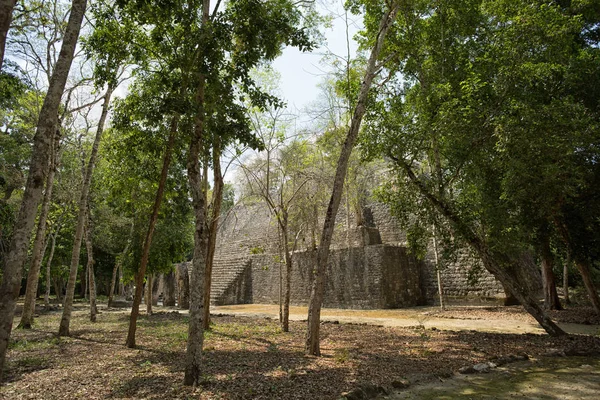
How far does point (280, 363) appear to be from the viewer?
6.05 meters

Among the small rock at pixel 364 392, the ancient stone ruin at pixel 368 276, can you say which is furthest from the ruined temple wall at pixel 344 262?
the small rock at pixel 364 392

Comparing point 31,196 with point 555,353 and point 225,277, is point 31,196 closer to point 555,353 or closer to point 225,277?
point 555,353

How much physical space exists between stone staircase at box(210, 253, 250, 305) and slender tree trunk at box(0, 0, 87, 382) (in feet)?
67.3

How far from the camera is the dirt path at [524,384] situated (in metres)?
4.41

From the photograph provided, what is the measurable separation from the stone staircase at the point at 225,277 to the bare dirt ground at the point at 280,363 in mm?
13436

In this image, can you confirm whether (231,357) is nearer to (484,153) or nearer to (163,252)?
(484,153)

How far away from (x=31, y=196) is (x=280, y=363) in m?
4.27

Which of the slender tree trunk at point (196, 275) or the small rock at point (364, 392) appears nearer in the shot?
the small rock at point (364, 392)

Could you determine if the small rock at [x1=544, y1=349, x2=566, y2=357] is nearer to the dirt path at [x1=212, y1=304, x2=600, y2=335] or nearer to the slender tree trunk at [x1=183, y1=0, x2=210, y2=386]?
Answer: the dirt path at [x1=212, y1=304, x2=600, y2=335]

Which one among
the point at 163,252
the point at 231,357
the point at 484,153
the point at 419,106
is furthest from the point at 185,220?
the point at 484,153

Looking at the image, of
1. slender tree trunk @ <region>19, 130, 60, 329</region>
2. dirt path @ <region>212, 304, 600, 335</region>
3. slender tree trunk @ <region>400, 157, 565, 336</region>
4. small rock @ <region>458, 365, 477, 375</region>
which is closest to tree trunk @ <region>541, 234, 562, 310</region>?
dirt path @ <region>212, 304, 600, 335</region>

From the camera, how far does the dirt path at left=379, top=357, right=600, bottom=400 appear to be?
14.5 ft

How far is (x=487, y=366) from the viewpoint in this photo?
5656 millimetres

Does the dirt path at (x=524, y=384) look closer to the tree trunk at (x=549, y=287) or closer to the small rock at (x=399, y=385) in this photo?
the small rock at (x=399, y=385)
